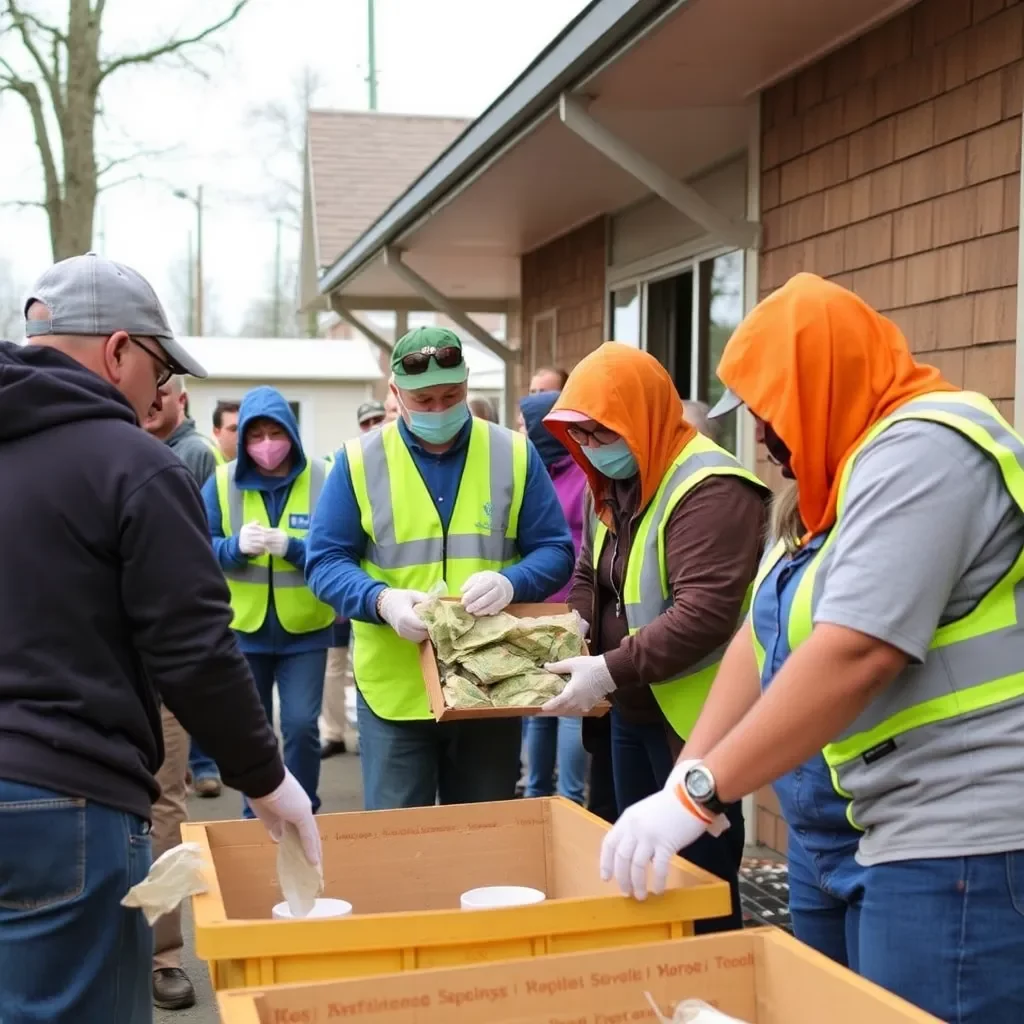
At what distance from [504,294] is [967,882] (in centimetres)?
1211

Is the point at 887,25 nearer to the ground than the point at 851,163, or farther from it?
farther from it

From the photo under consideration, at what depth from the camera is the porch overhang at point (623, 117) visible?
182 inches

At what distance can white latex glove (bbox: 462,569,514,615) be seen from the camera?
10.8 feet

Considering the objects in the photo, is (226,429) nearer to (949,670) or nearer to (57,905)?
(57,905)

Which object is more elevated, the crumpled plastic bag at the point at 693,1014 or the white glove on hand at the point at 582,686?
the white glove on hand at the point at 582,686

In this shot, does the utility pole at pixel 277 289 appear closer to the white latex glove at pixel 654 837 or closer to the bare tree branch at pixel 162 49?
the bare tree branch at pixel 162 49

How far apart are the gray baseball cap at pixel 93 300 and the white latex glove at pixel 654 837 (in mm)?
1297

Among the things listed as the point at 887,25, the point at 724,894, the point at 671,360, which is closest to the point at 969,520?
the point at 724,894

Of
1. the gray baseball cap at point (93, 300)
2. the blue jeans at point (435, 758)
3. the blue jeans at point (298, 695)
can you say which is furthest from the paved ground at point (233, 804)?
the gray baseball cap at point (93, 300)

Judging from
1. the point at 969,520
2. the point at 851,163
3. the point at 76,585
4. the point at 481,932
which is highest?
the point at 851,163

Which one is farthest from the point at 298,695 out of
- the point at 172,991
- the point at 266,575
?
the point at 172,991

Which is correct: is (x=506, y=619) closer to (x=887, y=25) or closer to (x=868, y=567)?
(x=868, y=567)

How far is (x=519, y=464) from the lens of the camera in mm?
3775

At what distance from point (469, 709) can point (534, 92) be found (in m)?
3.55
